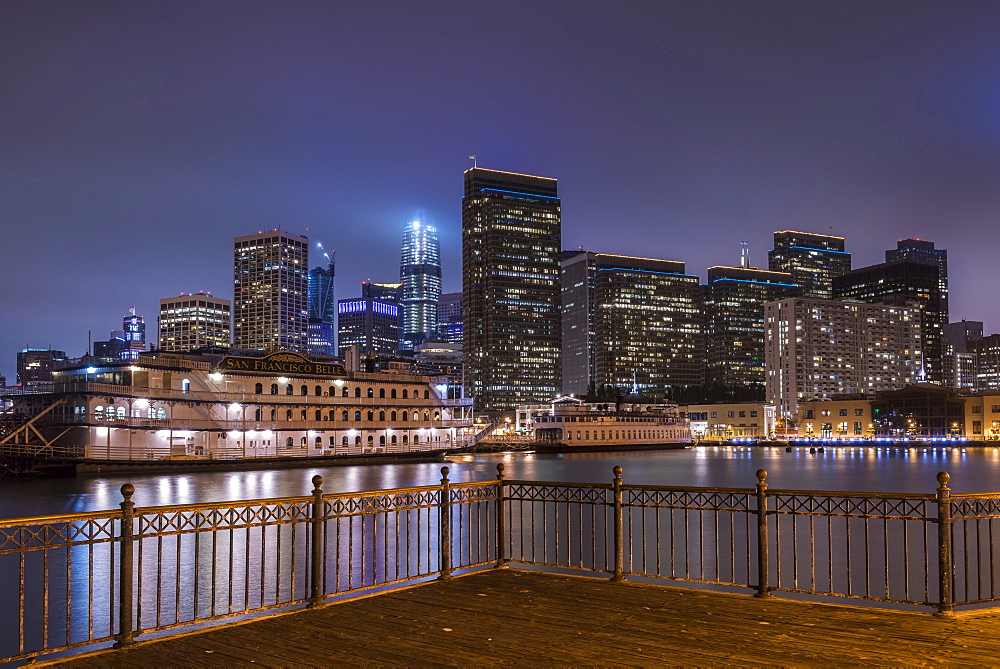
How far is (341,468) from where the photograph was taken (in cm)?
7812

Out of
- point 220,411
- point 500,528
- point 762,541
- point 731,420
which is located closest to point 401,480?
point 220,411

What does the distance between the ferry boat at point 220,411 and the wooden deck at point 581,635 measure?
197 feet

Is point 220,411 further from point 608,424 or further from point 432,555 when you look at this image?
point 608,424

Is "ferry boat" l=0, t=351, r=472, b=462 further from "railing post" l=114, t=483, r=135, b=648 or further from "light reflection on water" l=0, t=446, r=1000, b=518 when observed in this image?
"railing post" l=114, t=483, r=135, b=648

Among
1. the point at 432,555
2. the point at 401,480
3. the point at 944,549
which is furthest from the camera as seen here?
the point at 401,480

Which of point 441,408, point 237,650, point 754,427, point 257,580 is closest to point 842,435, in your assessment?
point 754,427

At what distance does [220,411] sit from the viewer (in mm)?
70188

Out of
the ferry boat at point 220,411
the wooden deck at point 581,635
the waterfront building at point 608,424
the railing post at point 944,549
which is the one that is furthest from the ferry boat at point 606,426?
the railing post at point 944,549

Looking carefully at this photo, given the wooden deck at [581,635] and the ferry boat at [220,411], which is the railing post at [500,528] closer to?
the wooden deck at [581,635]

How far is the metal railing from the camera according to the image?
952 cm

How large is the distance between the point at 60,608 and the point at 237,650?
51.6 ft

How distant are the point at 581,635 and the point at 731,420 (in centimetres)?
18989

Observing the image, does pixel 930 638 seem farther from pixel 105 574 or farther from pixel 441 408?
pixel 441 408

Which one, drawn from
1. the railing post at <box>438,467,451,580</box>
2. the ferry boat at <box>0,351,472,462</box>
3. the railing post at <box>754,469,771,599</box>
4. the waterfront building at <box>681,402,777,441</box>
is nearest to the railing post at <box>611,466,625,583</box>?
the railing post at <box>754,469,771,599</box>
